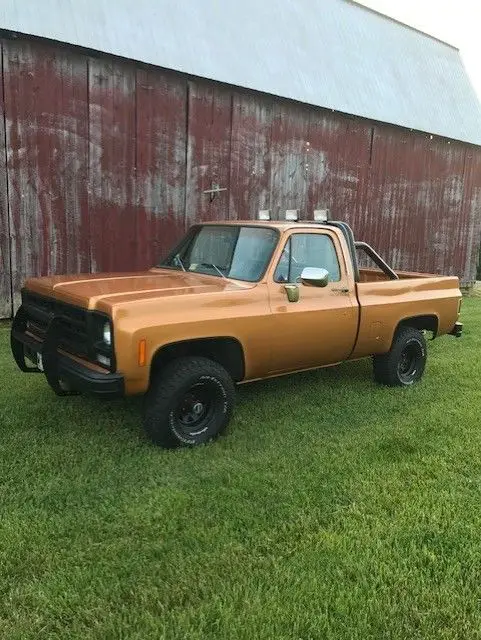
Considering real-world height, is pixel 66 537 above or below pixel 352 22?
below

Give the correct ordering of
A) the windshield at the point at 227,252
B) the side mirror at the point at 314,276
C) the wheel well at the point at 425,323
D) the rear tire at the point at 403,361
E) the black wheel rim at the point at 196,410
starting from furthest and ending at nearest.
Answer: the wheel well at the point at 425,323, the rear tire at the point at 403,361, the windshield at the point at 227,252, the side mirror at the point at 314,276, the black wheel rim at the point at 196,410

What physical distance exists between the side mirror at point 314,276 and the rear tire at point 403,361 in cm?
163

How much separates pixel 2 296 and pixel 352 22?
11.4 metres

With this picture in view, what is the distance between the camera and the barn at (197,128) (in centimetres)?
864

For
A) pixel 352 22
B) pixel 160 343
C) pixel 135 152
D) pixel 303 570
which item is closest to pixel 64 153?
pixel 135 152

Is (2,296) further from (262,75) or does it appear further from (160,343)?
(262,75)

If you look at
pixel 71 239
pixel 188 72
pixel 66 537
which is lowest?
pixel 66 537

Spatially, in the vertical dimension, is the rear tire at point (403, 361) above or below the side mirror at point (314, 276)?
below

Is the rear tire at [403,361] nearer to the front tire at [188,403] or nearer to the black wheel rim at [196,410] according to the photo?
the front tire at [188,403]

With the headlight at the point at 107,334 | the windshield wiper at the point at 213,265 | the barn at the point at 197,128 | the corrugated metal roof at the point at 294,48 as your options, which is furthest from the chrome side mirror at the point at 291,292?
the corrugated metal roof at the point at 294,48

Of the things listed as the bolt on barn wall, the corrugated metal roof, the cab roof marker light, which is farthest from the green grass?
the corrugated metal roof

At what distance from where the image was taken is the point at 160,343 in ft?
13.4

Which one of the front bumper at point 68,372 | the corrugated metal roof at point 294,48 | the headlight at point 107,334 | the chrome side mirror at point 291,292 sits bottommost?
the front bumper at point 68,372

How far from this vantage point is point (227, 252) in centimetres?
529
